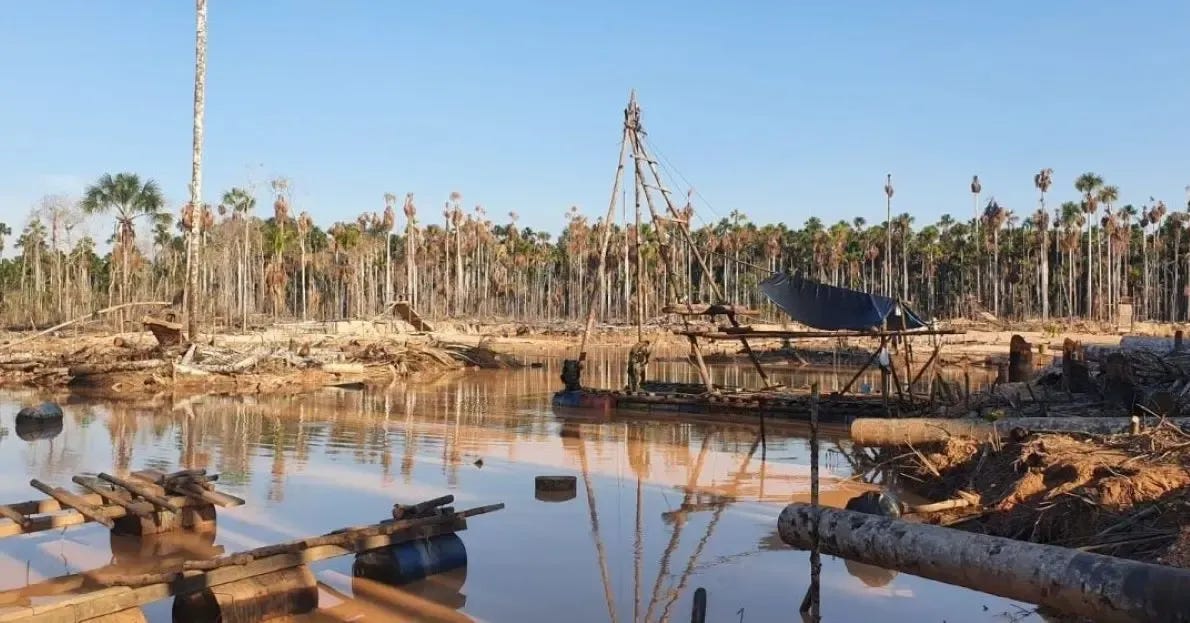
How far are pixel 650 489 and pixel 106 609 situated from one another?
867cm

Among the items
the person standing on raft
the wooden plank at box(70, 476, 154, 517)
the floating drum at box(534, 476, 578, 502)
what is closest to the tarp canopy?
the person standing on raft

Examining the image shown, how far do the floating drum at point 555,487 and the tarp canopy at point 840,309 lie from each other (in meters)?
8.72

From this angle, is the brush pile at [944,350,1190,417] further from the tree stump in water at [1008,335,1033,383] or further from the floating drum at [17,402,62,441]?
the floating drum at [17,402,62,441]

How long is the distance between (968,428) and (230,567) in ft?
33.1

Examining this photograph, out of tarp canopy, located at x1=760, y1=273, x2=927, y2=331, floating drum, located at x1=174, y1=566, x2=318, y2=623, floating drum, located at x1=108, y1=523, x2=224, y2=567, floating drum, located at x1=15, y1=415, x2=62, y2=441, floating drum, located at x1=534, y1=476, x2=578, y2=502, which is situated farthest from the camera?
tarp canopy, located at x1=760, y1=273, x2=927, y2=331

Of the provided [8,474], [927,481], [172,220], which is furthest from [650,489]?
[172,220]

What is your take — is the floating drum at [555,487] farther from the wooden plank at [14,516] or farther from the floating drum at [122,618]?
the floating drum at [122,618]

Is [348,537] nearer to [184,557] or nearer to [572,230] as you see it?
[184,557]

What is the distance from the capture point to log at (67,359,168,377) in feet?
93.3

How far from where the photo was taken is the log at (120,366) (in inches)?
1120

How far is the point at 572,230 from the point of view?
292 feet

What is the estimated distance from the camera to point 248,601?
7.48 m

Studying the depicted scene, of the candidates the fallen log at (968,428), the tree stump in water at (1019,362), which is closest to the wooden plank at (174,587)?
the fallen log at (968,428)

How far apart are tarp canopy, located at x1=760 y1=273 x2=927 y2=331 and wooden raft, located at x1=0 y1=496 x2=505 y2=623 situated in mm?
→ 12558
